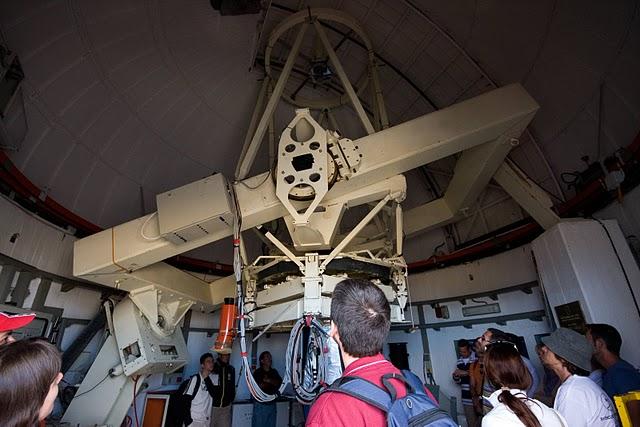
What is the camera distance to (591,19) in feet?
9.93

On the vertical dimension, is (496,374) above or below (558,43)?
below

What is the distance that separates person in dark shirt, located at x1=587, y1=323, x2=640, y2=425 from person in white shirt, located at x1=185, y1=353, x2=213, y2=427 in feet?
15.5

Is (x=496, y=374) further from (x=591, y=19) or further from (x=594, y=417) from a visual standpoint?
(x=591, y=19)

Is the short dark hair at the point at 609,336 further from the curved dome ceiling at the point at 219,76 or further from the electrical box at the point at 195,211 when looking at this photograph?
the electrical box at the point at 195,211

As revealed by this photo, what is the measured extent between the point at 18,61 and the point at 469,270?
6.37 m

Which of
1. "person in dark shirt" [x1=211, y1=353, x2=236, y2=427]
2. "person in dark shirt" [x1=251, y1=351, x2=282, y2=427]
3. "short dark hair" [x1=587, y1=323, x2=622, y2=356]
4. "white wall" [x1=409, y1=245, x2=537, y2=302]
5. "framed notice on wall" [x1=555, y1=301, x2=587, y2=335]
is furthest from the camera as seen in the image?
"person in dark shirt" [x1=251, y1=351, x2=282, y2=427]

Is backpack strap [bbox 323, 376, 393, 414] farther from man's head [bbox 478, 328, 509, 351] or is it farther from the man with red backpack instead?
man's head [bbox 478, 328, 509, 351]

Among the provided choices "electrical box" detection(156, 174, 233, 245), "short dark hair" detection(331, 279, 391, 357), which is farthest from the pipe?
"short dark hair" detection(331, 279, 391, 357)

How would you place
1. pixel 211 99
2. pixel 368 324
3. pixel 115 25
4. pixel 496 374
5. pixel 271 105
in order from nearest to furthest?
pixel 368 324
pixel 496 374
pixel 115 25
pixel 271 105
pixel 211 99

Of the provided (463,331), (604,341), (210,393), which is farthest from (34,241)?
(463,331)

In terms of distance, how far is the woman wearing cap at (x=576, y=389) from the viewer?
1.77m

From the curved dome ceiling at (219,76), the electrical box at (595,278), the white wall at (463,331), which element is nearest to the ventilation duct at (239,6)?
the curved dome ceiling at (219,76)

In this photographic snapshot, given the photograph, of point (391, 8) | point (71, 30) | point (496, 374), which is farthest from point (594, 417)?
point (71, 30)

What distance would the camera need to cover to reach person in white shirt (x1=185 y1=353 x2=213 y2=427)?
15.3 ft
